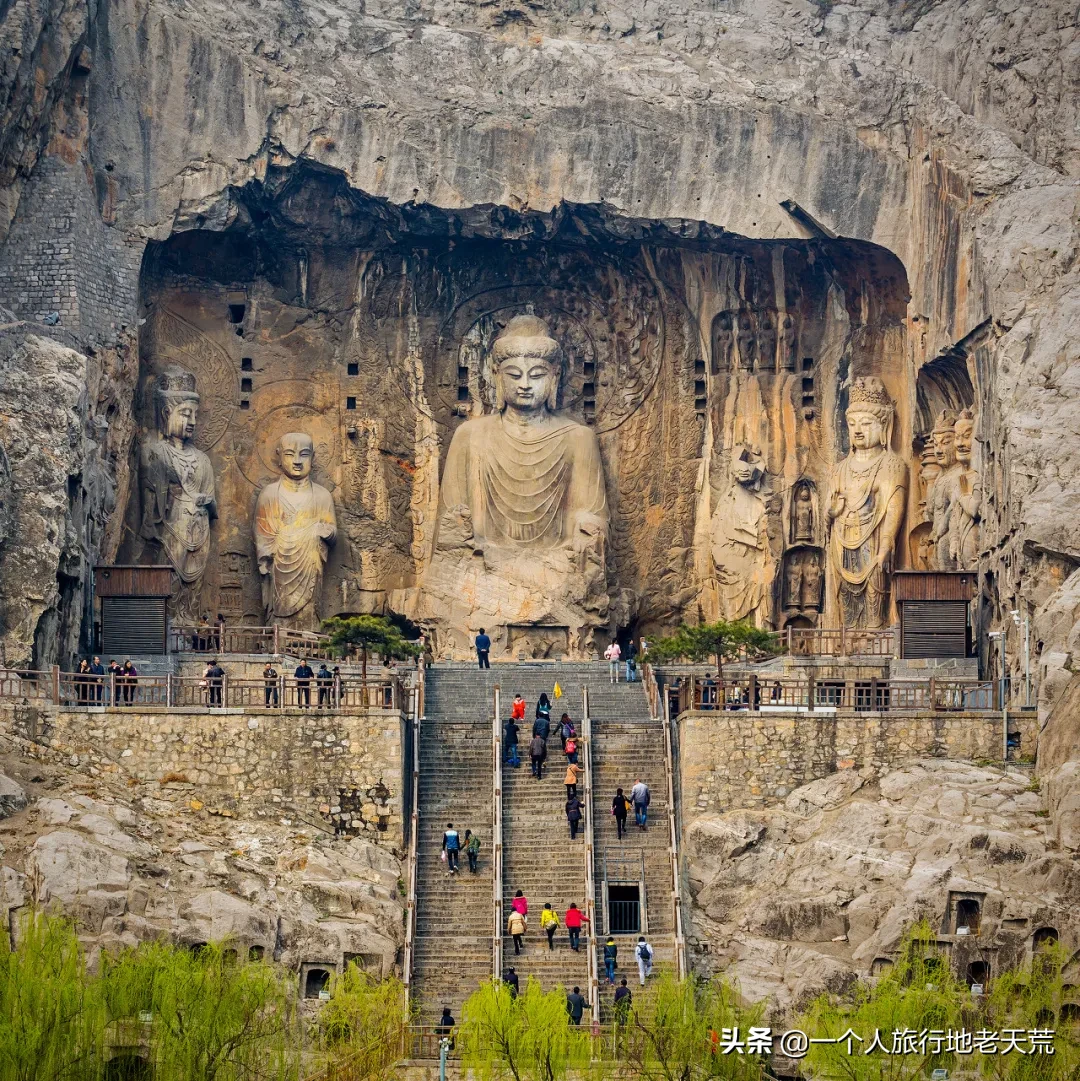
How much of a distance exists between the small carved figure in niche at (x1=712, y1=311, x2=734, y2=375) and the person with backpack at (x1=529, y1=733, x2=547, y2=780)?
15042 millimetres

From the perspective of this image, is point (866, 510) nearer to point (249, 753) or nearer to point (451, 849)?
point (451, 849)

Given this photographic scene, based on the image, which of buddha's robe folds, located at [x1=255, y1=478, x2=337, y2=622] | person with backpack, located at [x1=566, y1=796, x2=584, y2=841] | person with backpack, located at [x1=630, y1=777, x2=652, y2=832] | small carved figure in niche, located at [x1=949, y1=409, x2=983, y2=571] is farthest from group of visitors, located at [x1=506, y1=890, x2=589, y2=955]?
buddha's robe folds, located at [x1=255, y1=478, x2=337, y2=622]

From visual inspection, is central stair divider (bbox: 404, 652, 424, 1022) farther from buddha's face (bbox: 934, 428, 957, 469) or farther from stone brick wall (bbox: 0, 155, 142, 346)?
buddha's face (bbox: 934, 428, 957, 469)

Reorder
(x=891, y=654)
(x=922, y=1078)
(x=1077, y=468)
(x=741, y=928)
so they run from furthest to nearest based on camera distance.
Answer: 1. (x=891, y=654)
2. (x=1077, y=468)
3. (x=741, y=928)
4. (x=922, y=1078)

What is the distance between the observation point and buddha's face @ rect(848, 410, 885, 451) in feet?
204

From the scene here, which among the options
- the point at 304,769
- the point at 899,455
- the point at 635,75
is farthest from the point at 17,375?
the point at 899,455

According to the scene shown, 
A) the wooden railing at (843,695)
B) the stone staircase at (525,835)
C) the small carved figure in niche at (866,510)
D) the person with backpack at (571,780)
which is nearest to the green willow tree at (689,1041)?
the stone staircase at (525,835)

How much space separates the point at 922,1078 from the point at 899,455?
22.1 metres

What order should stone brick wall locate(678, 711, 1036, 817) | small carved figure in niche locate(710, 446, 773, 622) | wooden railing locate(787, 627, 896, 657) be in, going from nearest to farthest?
stone brick wall locate(678, 711, 1036, 817) → wooden railing locate(787, 627, 896, 657) → small carved figure in niche locate(710, 446, 773, 622)

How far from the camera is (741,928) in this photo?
4906 cm

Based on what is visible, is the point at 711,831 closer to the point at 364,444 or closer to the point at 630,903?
the point at 630,903

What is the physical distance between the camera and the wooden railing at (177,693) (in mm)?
51500

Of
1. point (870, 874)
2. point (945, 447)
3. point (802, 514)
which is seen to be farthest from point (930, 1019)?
point (802, 514)

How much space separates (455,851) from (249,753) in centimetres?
399
